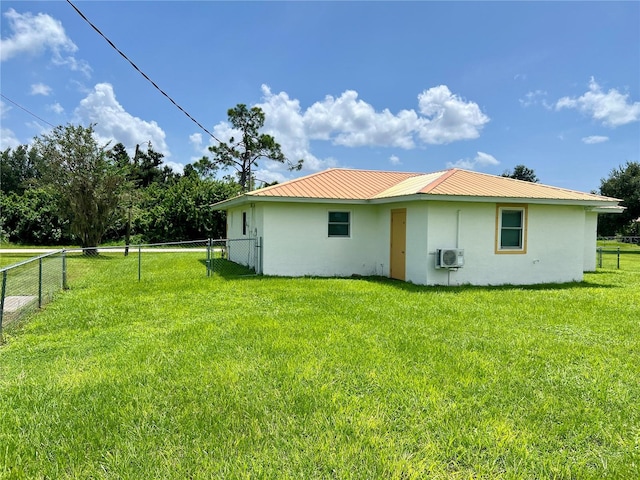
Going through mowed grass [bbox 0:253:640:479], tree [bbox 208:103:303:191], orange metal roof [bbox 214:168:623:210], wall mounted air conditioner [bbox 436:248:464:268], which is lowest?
mowed grass [bbox 0:253:640:479]

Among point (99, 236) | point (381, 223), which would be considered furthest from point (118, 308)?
point (99, 236)

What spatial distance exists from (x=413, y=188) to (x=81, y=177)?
16600mm

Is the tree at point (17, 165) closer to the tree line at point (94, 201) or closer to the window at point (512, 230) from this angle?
the tree line at point (94, 201)

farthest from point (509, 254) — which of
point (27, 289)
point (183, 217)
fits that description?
point (183, 217)

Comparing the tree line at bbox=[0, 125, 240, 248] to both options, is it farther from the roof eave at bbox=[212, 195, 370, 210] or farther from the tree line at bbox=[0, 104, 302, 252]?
the roof eave at bbox=[212, 195, 370, 210]

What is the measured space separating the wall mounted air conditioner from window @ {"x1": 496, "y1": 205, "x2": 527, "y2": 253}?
1.51 m

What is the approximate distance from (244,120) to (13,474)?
106ft

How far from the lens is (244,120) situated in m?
32.6

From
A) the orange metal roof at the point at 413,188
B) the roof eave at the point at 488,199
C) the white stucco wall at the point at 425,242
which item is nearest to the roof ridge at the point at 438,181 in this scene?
the orange metal roof at the point at 413,188

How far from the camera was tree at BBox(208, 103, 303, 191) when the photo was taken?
3247 cm

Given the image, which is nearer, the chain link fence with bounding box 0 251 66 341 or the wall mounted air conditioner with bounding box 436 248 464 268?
the chain link fence with bounding box 0 251 66 341

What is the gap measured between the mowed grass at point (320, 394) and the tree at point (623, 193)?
30056mm

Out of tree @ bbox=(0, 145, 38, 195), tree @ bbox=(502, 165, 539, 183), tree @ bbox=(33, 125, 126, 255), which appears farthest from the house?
tree @ bbox=(502, 165, 539, 183)

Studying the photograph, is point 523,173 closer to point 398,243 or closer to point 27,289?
point 398,243
